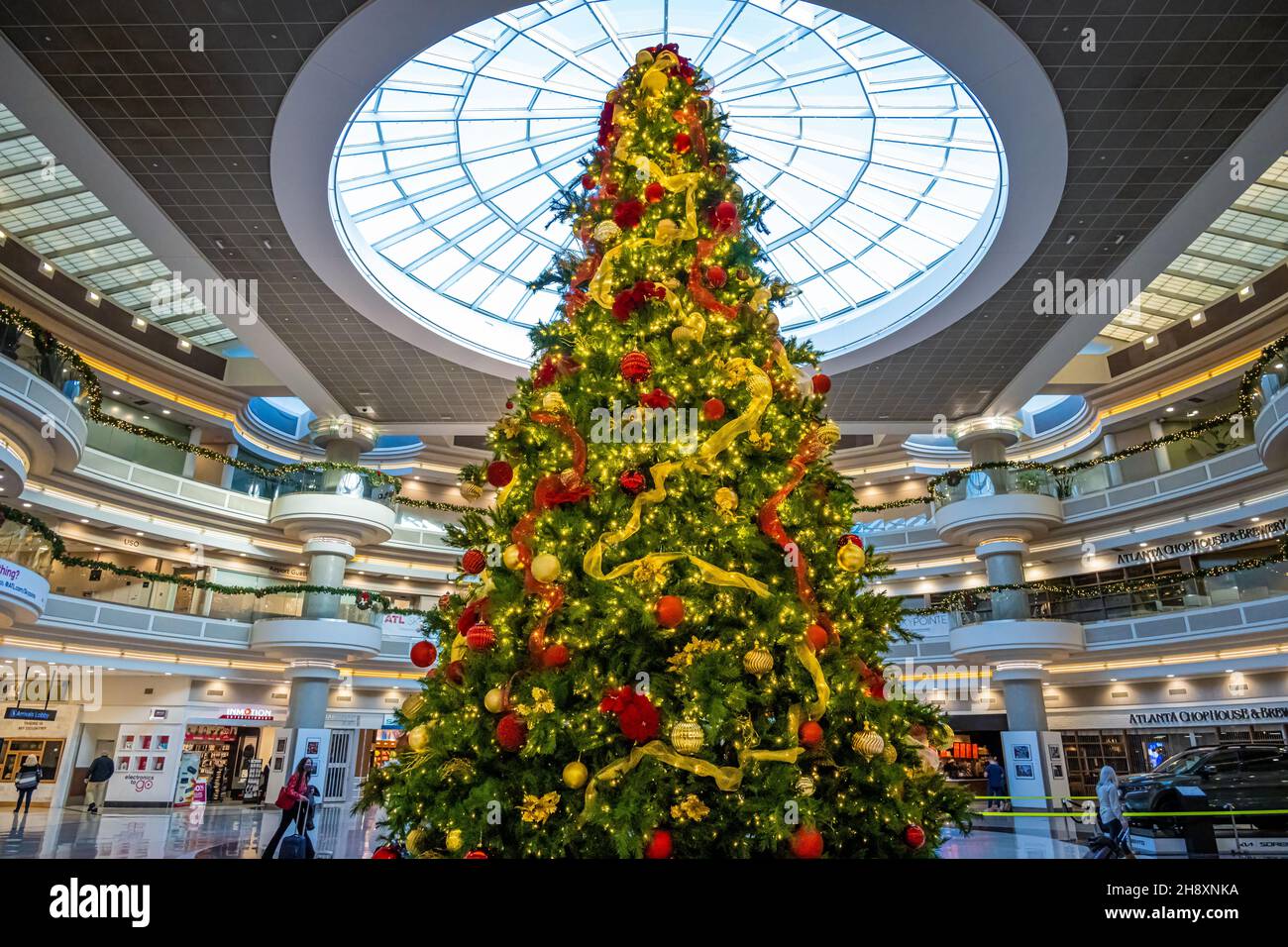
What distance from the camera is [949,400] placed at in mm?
20422

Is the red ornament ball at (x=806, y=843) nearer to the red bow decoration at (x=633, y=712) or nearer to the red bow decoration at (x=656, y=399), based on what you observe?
the red bow decoration at (x=633, y=712)

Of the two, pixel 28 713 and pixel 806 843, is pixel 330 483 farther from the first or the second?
pixel 806 843

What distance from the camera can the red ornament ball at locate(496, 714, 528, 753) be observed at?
4.14 m

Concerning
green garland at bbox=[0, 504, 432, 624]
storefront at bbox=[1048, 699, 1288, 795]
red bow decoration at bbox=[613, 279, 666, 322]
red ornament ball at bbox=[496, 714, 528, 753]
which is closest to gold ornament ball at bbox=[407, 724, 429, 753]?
red ornament ball at bbox=[496, 714, 528, 753]

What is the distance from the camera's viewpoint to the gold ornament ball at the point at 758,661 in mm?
4180

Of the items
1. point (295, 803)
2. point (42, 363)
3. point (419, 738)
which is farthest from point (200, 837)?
point (419, 738)

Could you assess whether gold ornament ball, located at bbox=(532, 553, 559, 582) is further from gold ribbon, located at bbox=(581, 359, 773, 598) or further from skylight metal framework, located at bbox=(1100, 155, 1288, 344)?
skylight metal framework, located at bbox=(1100, 155, 1288, 344)

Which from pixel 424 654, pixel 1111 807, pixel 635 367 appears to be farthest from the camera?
pixel 1111 807

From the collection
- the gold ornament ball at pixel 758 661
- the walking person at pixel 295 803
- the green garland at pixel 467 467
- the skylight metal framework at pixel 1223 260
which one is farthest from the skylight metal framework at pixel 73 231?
the skylight metal framework at pixel 1223 260

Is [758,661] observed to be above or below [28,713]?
above

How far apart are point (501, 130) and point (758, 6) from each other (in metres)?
4.99

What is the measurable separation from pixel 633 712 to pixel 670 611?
577 mm

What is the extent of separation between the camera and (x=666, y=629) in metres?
4.34
